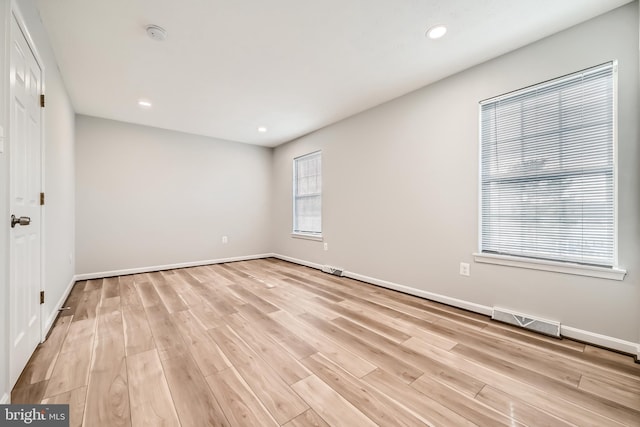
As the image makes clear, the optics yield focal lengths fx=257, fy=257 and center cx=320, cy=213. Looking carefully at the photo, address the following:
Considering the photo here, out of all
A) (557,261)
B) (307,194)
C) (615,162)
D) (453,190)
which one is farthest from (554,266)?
(307,194)

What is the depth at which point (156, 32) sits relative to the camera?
2.04 meters

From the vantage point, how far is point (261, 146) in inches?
217

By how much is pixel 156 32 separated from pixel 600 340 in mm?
4097

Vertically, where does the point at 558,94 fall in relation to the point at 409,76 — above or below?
below

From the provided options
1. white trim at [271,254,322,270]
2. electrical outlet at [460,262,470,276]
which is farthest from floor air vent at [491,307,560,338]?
white trim at [271,254,322,270]

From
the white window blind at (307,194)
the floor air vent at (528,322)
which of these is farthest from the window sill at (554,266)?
the white window blind at (307,194)

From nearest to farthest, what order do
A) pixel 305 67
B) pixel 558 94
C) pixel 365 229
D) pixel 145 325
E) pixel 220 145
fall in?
1. pixel 558 94
2. pixel 145 325
3. pixel 305 67
4. pixel 365 229
5. pixel 220 145

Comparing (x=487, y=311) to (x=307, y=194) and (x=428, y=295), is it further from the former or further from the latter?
(x=307, y=194)

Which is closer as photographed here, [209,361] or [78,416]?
[78,416]

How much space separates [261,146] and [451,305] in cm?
455

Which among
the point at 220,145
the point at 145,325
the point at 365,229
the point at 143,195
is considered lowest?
the point at 145,325

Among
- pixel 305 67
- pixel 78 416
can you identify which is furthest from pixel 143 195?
pixel 78 416

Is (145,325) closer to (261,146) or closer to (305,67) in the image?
(305,67)

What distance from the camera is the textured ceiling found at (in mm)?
1833
